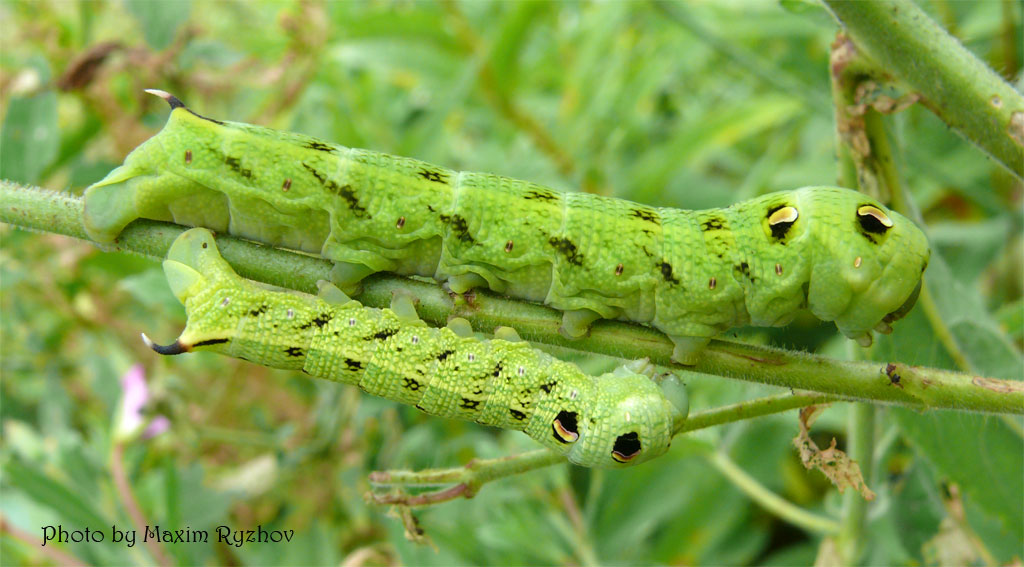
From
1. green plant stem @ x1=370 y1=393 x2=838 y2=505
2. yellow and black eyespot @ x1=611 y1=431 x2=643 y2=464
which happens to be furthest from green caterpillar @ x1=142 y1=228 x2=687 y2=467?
green plant stem @ x1=370 y1=393 x2=838 y2=505

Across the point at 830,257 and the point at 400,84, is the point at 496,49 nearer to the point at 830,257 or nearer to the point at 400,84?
the point at 400,84

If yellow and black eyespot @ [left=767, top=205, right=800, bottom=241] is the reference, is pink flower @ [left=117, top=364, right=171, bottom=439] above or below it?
above

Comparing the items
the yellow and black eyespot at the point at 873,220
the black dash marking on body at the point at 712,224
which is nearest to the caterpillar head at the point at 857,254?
the yellow and black eyespot at the point at 873,220

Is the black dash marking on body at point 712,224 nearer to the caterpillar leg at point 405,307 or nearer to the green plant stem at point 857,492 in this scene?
the green plant stem at point 857,492

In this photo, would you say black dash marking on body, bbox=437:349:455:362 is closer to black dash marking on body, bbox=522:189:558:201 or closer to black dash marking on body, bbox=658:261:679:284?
black dash marking on body, bbox=522:189:558:201

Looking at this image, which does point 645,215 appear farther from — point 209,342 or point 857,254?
point 209,342
